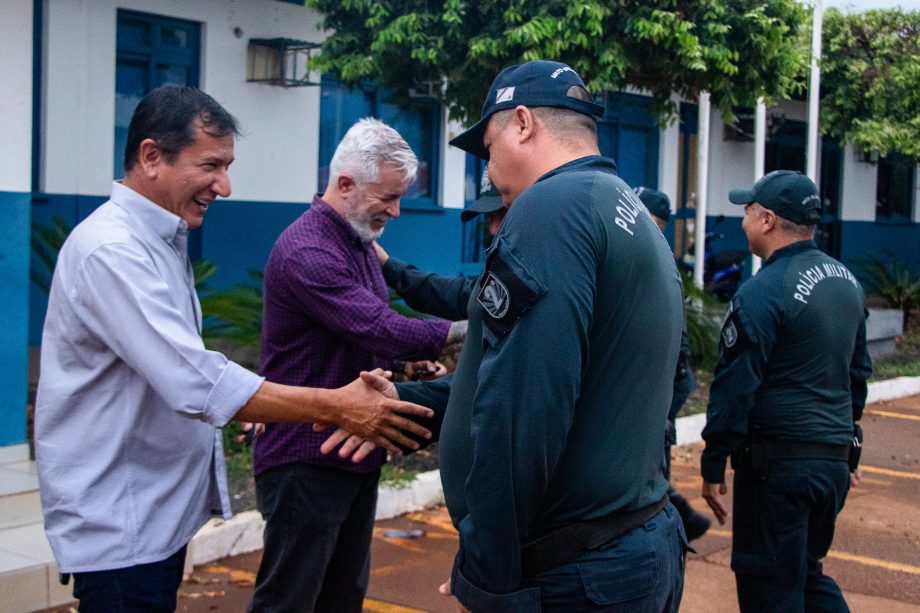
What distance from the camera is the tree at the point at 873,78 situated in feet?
56.0

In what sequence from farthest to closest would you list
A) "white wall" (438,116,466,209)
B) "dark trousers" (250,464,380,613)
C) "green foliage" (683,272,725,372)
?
"white wall" (438,116,466,209) → "green foliage" (683,272,725,372) → "dark trousers" (250,464,380,613)

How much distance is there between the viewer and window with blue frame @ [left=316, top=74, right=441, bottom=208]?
11.9 metres

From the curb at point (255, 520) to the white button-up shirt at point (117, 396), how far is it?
2.16 metres

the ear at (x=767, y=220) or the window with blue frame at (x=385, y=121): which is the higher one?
the window with blue frame at (x=385, y=121)

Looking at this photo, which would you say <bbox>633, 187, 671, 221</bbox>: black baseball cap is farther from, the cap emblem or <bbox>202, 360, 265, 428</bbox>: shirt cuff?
<bbox>202, 360, 265, 428</bbox>: shirt cuff

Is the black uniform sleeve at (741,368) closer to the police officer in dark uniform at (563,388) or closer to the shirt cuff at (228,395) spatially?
the police officer in dark uniform at (563,388)

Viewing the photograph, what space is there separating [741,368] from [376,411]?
1.66m

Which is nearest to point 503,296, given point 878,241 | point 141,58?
point 141,58

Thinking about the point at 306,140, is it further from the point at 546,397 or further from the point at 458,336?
the point at 546,397

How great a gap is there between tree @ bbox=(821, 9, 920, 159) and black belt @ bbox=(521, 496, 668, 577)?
52.3 ft

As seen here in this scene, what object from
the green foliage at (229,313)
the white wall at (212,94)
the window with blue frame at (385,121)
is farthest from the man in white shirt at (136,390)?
the window with blue frame at (385,121)

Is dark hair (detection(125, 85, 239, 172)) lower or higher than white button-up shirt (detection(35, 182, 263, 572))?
higher

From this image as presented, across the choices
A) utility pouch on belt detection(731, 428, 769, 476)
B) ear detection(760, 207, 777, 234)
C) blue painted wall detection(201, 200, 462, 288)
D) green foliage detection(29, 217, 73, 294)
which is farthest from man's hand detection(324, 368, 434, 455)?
blue painted wall detection(201, 200, 462, 288)

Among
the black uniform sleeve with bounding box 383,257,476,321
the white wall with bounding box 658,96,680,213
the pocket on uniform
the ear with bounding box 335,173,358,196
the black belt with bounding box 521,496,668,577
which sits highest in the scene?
the white wall with bounding box 658,96,680,213
